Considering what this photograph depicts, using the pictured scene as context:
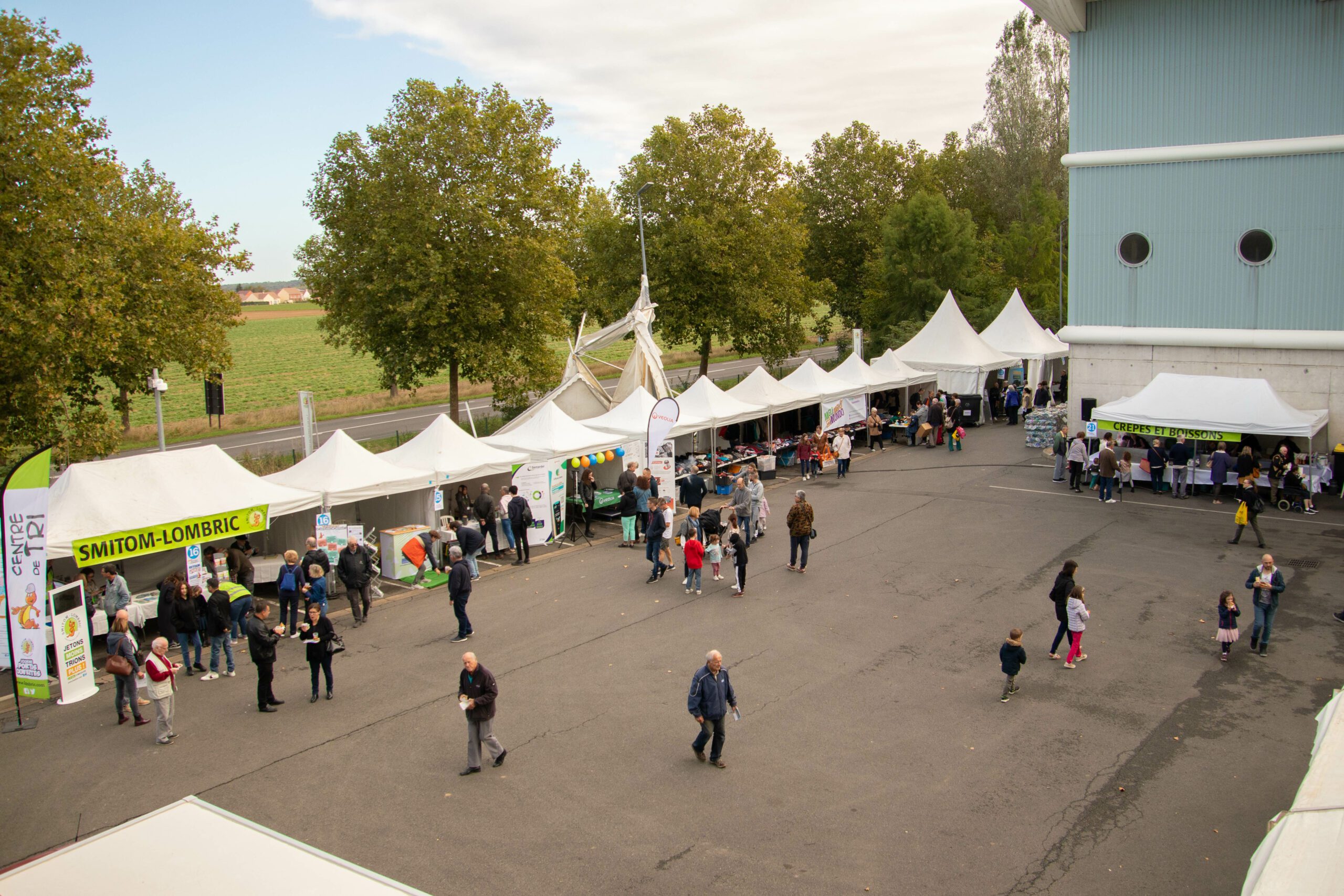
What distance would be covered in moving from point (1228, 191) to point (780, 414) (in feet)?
38.3

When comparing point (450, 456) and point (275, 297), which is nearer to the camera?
point (450, 456)

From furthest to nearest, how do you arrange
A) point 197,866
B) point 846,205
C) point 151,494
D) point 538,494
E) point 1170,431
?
1. point 846,205
2. point 1170,431
3. point 538,494
4. point 151,494
5. point 197,866

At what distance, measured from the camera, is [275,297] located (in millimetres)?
182500

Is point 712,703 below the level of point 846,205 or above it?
below

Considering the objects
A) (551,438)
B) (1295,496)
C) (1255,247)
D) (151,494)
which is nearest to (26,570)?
(151,494)

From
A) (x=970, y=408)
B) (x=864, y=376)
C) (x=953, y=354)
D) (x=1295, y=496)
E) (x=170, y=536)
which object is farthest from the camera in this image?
(x=953, y=354)

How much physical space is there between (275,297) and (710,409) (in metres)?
180

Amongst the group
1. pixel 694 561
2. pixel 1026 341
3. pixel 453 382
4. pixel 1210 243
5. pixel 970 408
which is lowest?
pixel 694 561

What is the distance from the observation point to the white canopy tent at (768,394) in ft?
75.4

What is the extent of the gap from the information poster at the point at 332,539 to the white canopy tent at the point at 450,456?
195 centimetres

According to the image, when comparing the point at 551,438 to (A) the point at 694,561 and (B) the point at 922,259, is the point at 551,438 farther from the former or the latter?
(B) the point at 922,259

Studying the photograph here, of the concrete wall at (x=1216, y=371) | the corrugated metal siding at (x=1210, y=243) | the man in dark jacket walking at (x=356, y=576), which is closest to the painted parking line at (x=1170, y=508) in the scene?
the concrete wall at (x=1216, y=371)

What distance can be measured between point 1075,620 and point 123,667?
420 inches

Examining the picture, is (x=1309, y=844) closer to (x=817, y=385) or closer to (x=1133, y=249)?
(x=817, y=385)
